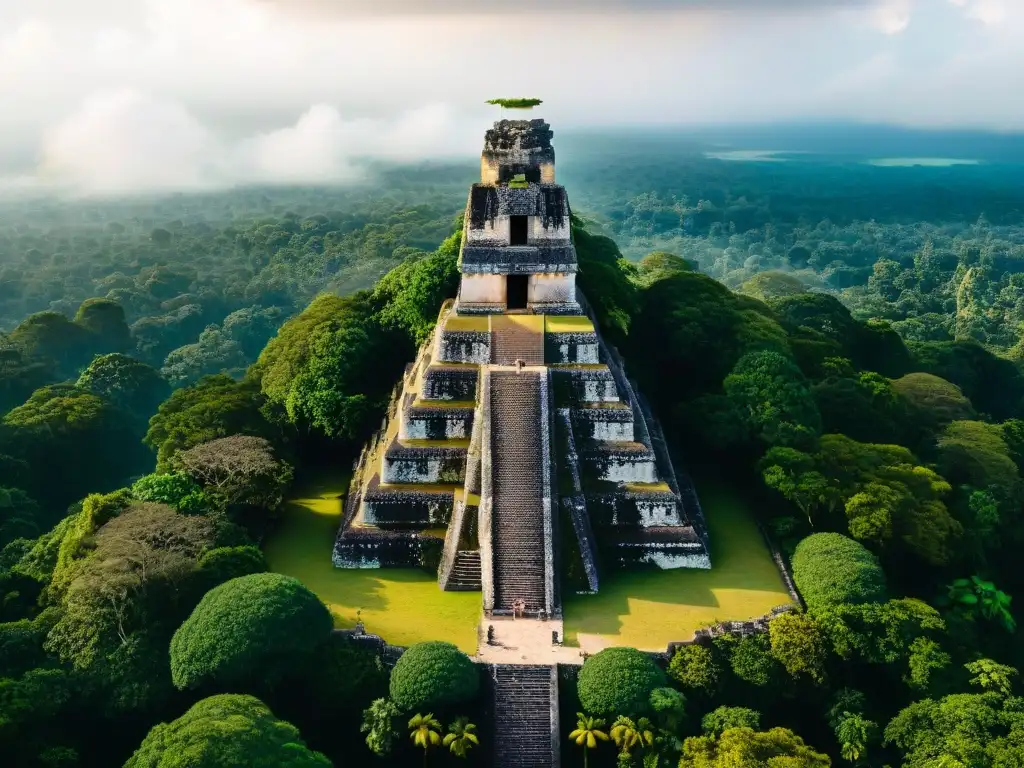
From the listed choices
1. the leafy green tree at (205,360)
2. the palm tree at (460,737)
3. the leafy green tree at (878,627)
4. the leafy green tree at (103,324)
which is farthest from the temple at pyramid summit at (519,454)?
the leafy green tree at (103,324)

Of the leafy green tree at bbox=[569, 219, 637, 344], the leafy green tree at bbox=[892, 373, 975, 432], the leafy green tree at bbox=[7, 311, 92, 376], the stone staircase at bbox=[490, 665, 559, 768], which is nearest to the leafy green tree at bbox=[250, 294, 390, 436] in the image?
the leafy green tree at bbox=[569, 219, 637, 344]

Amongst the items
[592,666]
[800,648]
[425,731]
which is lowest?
[425,731]

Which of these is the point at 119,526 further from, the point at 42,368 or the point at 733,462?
the point at 42,368

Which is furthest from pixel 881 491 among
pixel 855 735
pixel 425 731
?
pixel 425 731

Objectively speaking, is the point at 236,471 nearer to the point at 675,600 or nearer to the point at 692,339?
the point at 675,600

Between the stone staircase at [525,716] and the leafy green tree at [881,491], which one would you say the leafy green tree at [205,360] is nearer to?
the leafy green tree at [881,491]
